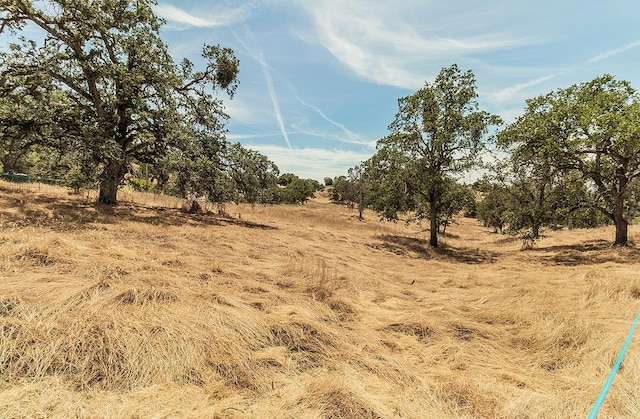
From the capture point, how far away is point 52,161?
1149 cm

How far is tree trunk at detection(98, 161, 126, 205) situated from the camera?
38.1 ft

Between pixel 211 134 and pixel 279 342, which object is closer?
pixel 279 342

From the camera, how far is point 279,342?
329cm

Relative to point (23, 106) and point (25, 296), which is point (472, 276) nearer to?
point (25, 296)

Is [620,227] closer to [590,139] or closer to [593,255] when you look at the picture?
[593,255]

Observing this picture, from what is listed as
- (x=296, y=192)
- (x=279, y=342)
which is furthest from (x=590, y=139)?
(x=296, y=192)

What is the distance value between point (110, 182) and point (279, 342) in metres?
12.3

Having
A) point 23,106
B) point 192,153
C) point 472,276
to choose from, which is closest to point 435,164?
point 472,276

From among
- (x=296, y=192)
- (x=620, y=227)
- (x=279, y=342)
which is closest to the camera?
(x=279, y=342)

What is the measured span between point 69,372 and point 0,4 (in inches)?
463

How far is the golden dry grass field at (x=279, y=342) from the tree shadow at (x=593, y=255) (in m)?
5.23

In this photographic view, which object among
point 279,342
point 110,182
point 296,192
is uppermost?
point 296,192

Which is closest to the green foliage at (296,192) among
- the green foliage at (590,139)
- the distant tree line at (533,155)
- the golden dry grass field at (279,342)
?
the distant tree line at (533,155)

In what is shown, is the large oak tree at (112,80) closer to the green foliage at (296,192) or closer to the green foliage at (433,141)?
the green foliage at (433,141)
